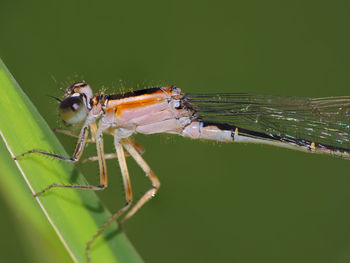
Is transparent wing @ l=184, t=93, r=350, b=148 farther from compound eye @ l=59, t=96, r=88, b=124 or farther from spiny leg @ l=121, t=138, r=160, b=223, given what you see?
compound eye @ l=59, t=96, r=88, b=124

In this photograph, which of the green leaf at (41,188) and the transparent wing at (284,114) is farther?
the transparent wing at (284,114)

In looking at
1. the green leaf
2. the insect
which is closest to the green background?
the insect

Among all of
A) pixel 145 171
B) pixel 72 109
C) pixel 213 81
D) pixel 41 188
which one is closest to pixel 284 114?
pixel 213 81

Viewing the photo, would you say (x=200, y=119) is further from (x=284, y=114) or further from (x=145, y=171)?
(x=284, y=114)

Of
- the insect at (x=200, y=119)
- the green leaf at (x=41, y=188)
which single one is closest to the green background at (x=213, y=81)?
the insect at (x=200, y=119)

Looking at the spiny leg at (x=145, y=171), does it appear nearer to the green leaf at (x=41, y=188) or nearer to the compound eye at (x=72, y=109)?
the compound eye at (x=72, y=109)

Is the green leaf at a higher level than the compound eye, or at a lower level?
lower
